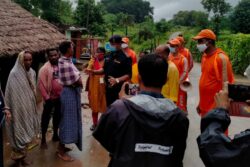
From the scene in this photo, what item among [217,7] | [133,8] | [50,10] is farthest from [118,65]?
[133,8]

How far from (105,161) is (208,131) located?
3.90 metres

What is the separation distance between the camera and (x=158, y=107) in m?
2.26

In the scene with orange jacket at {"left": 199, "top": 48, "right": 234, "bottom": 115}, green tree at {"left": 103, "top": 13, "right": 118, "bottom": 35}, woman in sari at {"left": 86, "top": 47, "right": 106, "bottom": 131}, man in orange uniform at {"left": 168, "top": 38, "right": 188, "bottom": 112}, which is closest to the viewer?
orange jacket at {"left": 199, "top": 48, "right": 234, "bottom": 115}

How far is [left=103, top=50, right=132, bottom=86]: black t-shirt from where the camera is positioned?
5.59 meters

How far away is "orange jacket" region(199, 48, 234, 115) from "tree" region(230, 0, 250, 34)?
83.7 feet

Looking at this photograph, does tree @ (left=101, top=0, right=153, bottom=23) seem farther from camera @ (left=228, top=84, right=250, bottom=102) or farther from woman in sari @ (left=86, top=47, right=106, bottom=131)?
camera @ (left=228, top=84, right=250, bottom=102)

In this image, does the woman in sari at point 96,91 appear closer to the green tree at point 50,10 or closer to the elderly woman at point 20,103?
the elderly woman at point 20,103

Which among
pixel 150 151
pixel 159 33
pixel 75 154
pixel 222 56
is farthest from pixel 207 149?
pixel 159 33

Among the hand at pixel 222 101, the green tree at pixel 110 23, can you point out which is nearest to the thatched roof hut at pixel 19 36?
the hand at pixel 222 101

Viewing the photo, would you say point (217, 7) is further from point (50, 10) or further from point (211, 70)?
point (211, 70)

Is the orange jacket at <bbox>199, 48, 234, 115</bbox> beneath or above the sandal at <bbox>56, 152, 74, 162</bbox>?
above

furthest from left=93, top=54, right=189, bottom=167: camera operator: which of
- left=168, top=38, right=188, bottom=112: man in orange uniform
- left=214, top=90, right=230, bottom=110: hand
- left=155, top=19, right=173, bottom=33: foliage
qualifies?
left=155, top=19, right=173, bottom=33: foliage

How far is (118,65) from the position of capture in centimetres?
561

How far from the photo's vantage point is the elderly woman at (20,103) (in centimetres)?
506
